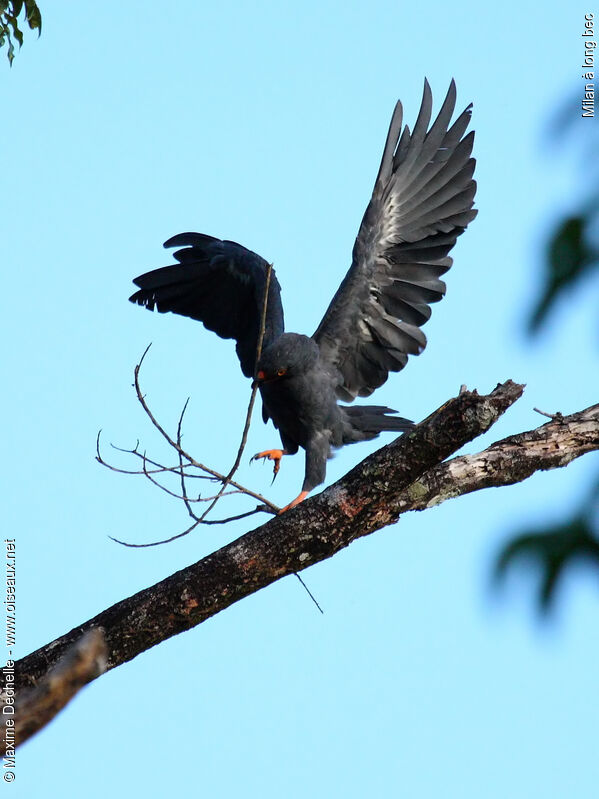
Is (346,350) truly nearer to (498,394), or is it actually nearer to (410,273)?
(410,273)

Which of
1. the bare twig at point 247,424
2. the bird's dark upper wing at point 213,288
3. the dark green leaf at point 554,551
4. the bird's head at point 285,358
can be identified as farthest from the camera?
the bird's dark upper wing at point 213,288

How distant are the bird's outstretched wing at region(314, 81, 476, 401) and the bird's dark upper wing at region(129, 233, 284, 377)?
0.71 m

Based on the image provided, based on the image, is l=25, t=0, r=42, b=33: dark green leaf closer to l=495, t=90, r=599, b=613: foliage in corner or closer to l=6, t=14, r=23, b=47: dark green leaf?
l=6, t=14, r=23, b=47: dark green leaf

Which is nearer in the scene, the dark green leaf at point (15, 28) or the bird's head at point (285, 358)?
the dark green leaf at point (15, 28)

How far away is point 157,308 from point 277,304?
1.18 m

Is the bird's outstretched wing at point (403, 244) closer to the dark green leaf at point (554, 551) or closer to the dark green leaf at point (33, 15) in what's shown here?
the dark green leaf at point (33, 15)

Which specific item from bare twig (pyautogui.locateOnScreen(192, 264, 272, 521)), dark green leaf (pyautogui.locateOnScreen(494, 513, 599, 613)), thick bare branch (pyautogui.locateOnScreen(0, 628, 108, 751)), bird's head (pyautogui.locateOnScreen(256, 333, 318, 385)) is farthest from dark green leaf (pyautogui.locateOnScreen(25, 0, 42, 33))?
dark green leaf (pyautogui.locateOnScreen(494, 513, 599, 613))

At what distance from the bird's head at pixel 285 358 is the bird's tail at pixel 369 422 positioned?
516 mm

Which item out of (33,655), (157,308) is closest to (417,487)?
(33,655)

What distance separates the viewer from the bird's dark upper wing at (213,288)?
6.69m

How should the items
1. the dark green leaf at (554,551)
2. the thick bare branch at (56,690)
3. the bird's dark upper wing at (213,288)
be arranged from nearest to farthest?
the dark green leaf at (554,551) → the thick bare branch at (56,690) → the bird's dark upper wing at (213,288)

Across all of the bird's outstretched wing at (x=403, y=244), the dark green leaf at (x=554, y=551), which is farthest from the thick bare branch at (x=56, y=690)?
the bird's outstretched wing at (x=403, y=244)

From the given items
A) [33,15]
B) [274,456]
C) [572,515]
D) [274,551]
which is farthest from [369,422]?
[572,515]

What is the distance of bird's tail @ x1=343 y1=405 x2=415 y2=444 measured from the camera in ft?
19.9
